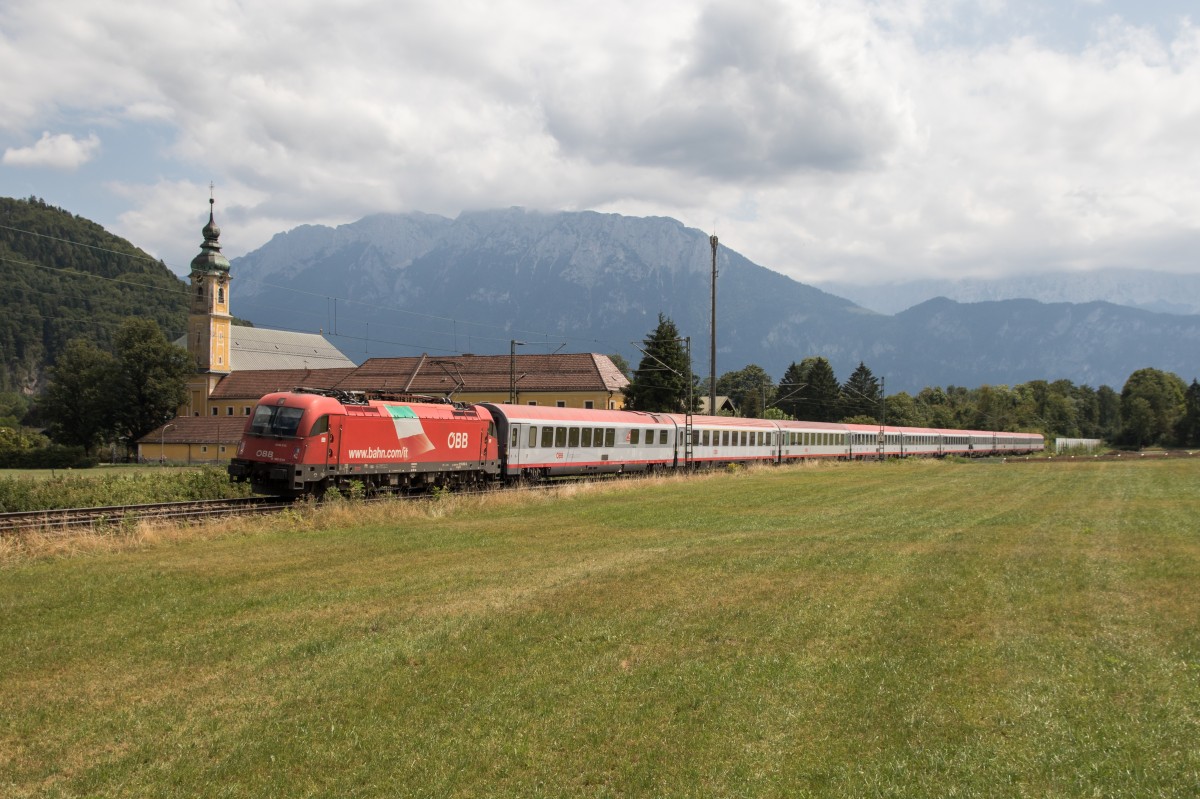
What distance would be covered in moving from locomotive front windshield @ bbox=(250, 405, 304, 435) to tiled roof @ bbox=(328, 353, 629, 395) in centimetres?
6518

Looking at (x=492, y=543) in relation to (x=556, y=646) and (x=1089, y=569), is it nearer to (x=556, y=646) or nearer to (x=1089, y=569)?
(x=556, y=646)

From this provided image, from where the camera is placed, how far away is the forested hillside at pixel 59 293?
16100 cm

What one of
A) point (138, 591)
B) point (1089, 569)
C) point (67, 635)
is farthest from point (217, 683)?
point (1089, 569)

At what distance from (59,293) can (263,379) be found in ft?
274

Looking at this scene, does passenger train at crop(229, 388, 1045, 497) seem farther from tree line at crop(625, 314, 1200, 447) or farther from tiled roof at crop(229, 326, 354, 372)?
tiled roof at crop(229, 326, 354, 372)

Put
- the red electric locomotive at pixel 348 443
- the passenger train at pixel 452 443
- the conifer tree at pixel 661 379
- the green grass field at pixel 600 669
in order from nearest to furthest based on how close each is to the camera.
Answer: the green grass field at pixel 600 669
the red electric locomotive at pixel 348 443
the passenger train at pixel 452 443
the conifer tree at pixel 661 379

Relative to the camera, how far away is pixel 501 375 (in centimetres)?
9669

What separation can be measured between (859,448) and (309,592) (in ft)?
194

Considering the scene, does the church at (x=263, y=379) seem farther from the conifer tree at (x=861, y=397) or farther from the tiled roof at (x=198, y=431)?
the conifer tree at (x=861, y=397)

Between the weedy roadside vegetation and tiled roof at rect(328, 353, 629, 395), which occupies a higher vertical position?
tiled roof at rect(328, 353, 629, 395)

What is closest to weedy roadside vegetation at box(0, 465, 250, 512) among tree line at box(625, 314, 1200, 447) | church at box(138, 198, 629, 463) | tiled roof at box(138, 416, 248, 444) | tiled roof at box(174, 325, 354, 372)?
church at box(138, 198, 629, 463)

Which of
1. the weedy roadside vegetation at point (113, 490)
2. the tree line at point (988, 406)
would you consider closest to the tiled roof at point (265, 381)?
the tree line at point (988, 406)

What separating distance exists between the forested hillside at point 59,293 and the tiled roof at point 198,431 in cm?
7578

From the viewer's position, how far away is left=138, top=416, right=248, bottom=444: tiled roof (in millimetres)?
85531
